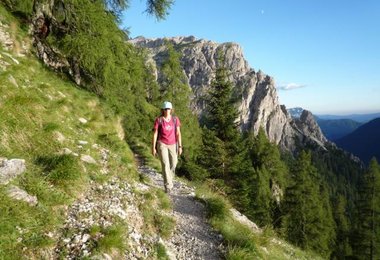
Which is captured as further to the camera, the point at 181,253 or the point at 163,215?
the point at 163,215

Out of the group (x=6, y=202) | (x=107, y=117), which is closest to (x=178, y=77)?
(x=107, y=117)

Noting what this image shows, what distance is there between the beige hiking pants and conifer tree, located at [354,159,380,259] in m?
53.9

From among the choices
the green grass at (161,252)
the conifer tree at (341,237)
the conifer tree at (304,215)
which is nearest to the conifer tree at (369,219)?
the conifer tree at (341,237)

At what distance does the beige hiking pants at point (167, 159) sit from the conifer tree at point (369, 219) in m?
53.9

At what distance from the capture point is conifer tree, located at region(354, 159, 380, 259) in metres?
55.8

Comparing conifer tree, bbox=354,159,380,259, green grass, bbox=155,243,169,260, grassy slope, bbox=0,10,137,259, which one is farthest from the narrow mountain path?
conifer tree, bbox=354,159,380,259

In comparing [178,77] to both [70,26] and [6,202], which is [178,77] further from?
[6,202]

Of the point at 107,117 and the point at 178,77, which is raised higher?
the point at 178,77

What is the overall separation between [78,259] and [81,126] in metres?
7.33

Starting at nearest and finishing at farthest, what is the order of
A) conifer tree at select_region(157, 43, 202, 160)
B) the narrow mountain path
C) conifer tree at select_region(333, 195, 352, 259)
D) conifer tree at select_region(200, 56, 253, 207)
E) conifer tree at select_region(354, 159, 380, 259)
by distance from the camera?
1. the narrow mountain path
2. conifer tree at select_region(200, 56, 253, 207)
3. conifer tree at select_region(157, 43, 202, 160)
4. conifer tree at select_region(354, 159, 380, 259)
5. conifer tree at select_region(333, 195, 352, 259)

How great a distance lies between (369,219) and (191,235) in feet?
193

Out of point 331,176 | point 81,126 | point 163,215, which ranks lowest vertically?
point 331,176

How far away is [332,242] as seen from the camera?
62938 millimetres

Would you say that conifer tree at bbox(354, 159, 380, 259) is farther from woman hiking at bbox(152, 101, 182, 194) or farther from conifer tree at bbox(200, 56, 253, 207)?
woman hiking at bbox(152, 101, 182, 194)
